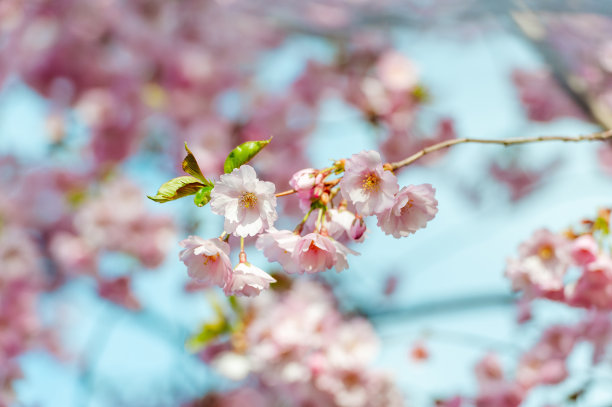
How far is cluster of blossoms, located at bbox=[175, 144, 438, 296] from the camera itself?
695mm

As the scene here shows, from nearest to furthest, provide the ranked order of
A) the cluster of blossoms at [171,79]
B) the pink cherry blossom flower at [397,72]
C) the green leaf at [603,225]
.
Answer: the green leaf at [603,225], the cluster of blossoms at [171,79], the pink cherry blossom flower at [397,72]

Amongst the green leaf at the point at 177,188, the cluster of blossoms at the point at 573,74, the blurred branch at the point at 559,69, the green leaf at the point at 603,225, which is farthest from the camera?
the cluster of blossoms at the point at 573,74

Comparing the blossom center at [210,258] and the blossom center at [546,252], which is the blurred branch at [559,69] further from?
the blossom center at [210,258]

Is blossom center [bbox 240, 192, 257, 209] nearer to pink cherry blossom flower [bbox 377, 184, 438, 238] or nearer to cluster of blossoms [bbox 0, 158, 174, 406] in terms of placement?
pink cherry blossom flower [bbox 377, 184, 438, 238]

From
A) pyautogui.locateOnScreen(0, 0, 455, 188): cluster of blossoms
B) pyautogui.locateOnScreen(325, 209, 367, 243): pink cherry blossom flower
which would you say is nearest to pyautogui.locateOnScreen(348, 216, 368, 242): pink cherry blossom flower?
pyautogui.locateOnScreen(325, 209, 367, 243): pink cherry blossom flower

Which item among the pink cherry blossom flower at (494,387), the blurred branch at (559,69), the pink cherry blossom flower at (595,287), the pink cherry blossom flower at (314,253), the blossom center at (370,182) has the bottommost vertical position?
the pink cherry blossom flower at (314,253)

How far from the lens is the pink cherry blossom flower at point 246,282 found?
730mm

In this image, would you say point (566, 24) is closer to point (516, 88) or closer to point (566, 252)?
point (516, 88)

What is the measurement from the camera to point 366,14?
13.4ft

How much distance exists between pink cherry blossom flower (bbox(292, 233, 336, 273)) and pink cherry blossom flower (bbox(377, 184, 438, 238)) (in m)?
0.09

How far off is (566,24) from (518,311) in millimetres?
2473

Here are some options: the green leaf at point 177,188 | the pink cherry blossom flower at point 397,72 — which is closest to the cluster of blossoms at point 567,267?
the green leaf at point 177,188

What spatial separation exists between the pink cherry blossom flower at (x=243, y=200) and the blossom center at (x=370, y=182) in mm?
138

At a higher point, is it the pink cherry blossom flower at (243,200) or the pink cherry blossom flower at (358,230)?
the pink cherry blossom flower at (358,230)
